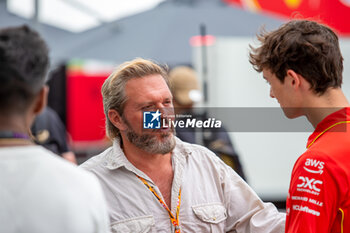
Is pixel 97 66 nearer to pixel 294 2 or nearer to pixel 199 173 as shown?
pixel 294 2

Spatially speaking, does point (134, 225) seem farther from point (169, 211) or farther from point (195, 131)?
point (195, 131)

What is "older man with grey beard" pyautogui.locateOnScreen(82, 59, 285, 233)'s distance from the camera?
82.7 inches

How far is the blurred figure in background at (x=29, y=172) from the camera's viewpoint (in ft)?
4.20

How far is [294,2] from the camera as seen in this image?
539cm

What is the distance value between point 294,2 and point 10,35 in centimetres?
448

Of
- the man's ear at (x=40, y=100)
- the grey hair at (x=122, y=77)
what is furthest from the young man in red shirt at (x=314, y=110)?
the man's ear at (x=40, y=100)

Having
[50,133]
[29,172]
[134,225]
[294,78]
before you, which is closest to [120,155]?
[134,225]

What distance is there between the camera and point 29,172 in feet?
4.25

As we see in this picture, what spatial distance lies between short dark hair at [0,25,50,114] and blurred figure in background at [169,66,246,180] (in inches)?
82.3

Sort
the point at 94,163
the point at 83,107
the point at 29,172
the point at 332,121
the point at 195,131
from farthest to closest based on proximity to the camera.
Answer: the point at 83,107 < the point at 195,131 < the point at 94,163 < the point at 332,121 < the point at 29,172

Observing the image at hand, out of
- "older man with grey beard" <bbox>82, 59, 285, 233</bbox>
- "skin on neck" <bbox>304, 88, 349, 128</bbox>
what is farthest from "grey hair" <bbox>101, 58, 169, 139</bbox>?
"skin on neck" <bbox>304, 88, 349, 128</bbox>

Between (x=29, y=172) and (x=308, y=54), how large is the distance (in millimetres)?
1018

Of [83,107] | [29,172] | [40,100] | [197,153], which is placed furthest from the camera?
[83,107]

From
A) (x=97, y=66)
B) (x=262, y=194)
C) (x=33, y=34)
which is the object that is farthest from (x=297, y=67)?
(x=97, y=66)
